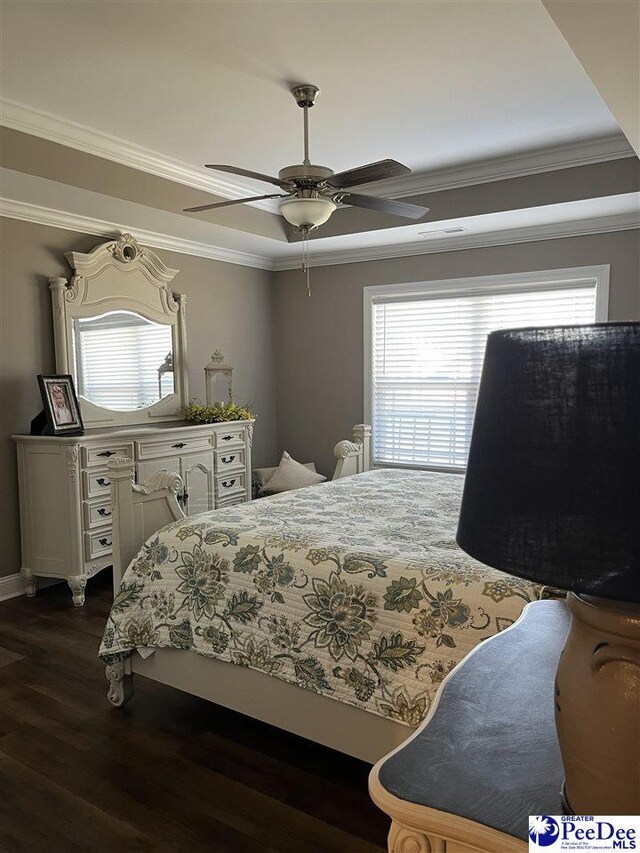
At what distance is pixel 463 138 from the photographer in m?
3.78

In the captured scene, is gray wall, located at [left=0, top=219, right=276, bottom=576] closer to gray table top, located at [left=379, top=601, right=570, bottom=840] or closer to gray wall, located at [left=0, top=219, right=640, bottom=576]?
gray wall, located at [left=0, top=219, right=640, bottom=576]

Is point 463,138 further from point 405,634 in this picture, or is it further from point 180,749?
point 180,749

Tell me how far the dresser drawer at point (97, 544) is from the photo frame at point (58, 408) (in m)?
0.68

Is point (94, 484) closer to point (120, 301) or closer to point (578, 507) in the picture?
point (120, 301)

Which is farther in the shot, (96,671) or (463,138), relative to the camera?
(463,138)

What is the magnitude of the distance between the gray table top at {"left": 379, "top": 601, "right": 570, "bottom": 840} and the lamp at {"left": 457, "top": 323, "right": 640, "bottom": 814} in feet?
0.25

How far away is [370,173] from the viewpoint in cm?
272

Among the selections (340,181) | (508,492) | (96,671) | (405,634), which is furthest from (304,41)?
(96,671)

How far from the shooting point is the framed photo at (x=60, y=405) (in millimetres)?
4016

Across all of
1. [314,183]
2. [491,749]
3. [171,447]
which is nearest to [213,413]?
[171,447]

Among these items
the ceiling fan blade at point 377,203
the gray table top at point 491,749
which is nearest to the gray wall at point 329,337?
the ceiling fan blade at point 377,203

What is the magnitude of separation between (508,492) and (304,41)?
259 cm

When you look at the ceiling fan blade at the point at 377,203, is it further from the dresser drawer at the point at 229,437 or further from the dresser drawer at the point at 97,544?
the dresser drawer at the point at 97,544

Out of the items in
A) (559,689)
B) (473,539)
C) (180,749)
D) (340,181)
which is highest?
(340,181)
